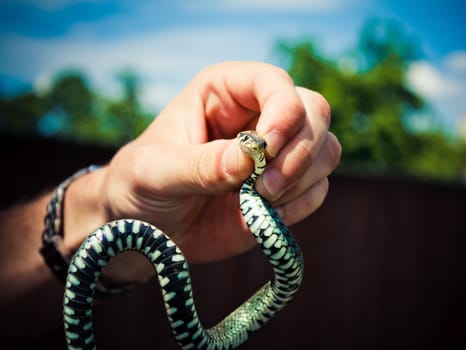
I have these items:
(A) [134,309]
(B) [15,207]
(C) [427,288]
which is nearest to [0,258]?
(B) [15,207]

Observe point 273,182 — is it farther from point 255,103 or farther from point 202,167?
point 255,103

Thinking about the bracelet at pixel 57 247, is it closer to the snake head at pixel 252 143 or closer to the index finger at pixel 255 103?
the index finger at pixel 255 103

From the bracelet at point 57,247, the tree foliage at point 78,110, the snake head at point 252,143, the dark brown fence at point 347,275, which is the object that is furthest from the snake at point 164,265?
the tree foliage at point 78,110

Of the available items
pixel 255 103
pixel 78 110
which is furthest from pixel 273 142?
pixel 78 110

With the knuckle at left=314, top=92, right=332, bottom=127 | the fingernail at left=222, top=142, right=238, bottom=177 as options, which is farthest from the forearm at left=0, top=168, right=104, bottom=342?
the knuckle at left=314, top=92, right=332, bottom=127

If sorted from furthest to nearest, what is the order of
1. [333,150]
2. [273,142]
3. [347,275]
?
[347,275], [333,150], [273,142]

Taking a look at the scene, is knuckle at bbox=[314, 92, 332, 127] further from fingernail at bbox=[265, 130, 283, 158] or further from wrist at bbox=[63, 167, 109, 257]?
wrist at bbox=[63, 167, 109, 257]

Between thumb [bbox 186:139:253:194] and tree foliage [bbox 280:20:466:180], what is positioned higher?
thumb [bbox 186:139:253:194]
